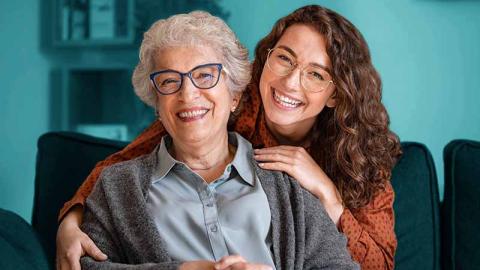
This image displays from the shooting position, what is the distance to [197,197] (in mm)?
1906

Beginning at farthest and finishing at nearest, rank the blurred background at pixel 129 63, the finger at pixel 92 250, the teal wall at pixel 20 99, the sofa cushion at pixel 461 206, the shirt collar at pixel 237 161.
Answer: the teal wall at pixel 20 99
the blurred background at pixel 129 63
the sofa cushion at pixel 461 206
the shirt collar at pixel 237 161
the finger at pixel 92 250

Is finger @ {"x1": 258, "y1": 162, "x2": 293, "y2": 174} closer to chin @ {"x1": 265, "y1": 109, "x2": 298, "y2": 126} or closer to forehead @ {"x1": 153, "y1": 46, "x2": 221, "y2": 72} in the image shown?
chin @ {"x1": 265, "y1": 109, "x2": 298, "y2": 126}

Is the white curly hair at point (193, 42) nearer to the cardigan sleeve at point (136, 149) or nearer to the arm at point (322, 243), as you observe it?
the cardigan sleeve at point (136, 149)

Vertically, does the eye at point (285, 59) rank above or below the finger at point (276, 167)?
above

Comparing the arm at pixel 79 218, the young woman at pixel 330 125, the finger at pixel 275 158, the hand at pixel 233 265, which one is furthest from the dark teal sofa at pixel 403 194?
the hand at pixel 233 265

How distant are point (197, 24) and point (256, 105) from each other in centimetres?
39

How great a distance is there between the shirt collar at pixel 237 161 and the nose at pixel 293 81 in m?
0.20

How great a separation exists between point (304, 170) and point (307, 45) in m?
0.36

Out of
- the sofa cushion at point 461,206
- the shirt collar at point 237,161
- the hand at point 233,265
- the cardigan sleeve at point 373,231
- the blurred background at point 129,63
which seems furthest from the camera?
the blurred background at point 129,63

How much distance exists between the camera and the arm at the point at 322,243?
1.87 meters

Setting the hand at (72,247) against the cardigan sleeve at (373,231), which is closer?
the hand at (72,247)

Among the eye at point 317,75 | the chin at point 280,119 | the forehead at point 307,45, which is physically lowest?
the chin at point 280,119

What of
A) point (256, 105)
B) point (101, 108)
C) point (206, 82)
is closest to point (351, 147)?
point (256, 105)

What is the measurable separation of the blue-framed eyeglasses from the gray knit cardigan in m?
0.23
